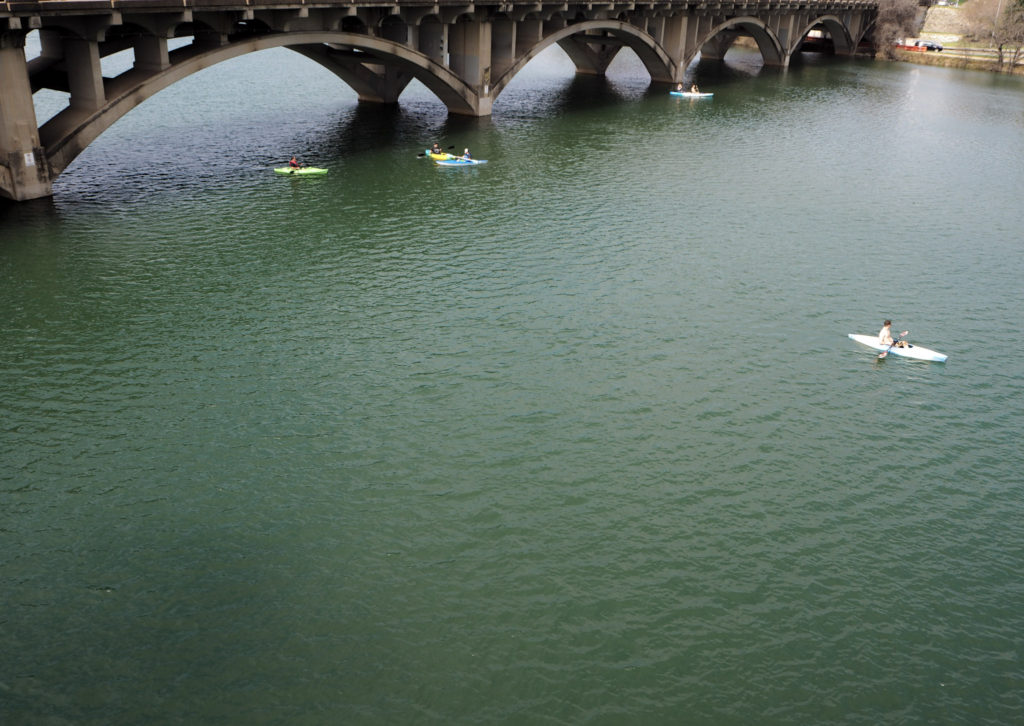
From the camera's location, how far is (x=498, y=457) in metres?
22.4

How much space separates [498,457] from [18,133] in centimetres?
2707

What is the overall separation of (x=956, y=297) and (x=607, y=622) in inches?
1009

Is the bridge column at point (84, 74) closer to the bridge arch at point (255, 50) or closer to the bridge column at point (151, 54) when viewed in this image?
the bridge arch at point (255, 50)

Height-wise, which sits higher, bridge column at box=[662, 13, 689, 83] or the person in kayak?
bridge column at box=[662, 13, 689, 83]

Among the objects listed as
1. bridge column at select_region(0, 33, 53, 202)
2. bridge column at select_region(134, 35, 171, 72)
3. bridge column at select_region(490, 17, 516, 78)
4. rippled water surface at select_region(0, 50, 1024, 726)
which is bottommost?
rippled water surface at select_region(0, 50, 1024, 726)

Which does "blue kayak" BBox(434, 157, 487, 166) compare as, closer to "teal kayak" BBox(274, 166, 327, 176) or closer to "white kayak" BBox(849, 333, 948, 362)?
"teal kayak" BBox(274, 166, 327, 176)

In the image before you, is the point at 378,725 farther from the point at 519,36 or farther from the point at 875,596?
the point at 519,36

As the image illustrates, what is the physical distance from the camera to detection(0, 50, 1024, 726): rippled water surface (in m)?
15.9

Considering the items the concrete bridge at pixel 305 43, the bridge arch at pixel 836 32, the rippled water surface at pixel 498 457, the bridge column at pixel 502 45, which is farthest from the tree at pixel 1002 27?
the rippled water surface at pixel 498 457

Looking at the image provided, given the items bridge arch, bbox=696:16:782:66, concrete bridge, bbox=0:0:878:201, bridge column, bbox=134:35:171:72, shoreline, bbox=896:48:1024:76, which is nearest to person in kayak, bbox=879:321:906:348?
concrete bridge, bbox=0:0:878:201

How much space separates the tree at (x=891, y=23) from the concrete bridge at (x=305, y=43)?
45859 millimetres

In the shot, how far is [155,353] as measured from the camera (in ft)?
87.2

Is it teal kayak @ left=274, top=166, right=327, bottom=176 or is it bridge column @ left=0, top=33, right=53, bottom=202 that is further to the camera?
teal kayak @ left=274, top=166, right=327, bottom=176

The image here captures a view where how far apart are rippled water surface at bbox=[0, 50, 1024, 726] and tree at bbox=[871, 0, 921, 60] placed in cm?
9368
